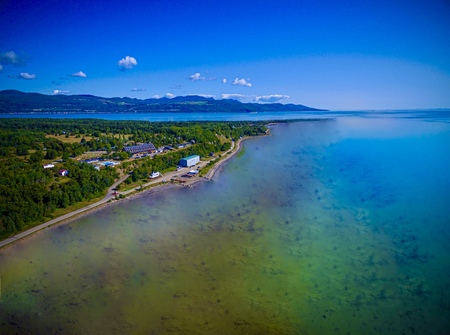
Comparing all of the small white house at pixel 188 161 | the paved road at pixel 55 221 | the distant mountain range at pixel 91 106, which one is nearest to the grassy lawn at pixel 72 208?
the paved road at pixel 55 221

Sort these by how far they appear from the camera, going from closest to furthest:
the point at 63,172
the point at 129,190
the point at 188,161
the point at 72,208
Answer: the point at 72,208 → the point at 129,190 → the point at 63,172 → the point at 188,161

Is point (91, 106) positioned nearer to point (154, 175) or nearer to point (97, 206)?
point (154, 175)

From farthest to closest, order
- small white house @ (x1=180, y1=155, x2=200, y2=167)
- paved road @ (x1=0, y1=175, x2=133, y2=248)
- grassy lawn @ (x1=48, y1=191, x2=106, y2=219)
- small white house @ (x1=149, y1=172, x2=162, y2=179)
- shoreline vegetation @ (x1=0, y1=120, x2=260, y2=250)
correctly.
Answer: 1. small white house @ (x1=180, y1=155, x2=200, y2=167)
2. small white house @ (x1=149, y1=172, x2=162, y2=179)
3. grassy lawn @ (x1=48, y1=191, x2=106, y2=219)
4. shoreline vegetation @ (x1=0, y1=120, x2=260, y2=250)
5. paved road @ (x1=0, y1=175, x2=133, y2=248)

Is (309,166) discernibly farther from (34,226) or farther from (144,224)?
(34,226)

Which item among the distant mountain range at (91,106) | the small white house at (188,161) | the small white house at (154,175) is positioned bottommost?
the small white house at (154,175)

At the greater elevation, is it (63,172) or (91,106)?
(91,106)

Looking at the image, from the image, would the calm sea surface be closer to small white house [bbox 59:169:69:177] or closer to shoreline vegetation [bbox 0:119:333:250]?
shoreline vegetation [bbox 0:119:333:250]

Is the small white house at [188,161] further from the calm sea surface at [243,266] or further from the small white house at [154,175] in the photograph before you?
the calm sea surface at [243,266]

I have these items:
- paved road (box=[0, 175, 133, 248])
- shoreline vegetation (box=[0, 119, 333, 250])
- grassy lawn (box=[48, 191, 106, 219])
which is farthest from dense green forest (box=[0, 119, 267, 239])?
paved road (box=[0, 175, 133, 248])

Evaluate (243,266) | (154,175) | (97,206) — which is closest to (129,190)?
(97,206)
